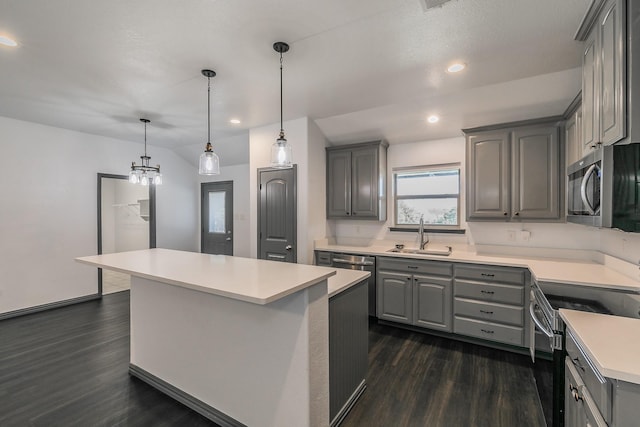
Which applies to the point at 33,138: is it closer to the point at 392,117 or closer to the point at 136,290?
the point at 136,290

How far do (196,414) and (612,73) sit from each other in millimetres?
3243

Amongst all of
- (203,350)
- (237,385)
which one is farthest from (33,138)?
(237,385)

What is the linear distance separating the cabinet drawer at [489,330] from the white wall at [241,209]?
384 centimetres

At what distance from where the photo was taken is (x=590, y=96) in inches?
72.2

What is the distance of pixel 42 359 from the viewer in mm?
2715

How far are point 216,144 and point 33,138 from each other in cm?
236

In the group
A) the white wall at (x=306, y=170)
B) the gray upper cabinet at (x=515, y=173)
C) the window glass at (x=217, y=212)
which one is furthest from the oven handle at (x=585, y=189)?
the window glass at (x=217, y=212)

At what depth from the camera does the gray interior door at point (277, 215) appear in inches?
150

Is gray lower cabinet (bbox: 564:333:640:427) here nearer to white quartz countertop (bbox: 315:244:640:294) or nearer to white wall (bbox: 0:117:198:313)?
white quartz countertop (bbox: 315:244:640:294)

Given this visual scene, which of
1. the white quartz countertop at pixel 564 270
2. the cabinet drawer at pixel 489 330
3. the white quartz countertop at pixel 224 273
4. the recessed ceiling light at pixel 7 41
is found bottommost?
the cabinet drawer at pixel 489 330

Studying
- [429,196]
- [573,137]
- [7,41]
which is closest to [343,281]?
[429,196]

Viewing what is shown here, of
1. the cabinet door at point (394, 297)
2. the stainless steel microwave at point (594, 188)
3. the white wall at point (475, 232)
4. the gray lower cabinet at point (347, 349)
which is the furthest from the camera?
the cabinet door at point (394, 297)

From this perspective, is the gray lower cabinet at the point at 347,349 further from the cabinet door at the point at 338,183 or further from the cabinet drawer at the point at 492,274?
the cabinet door at the point at 338,183

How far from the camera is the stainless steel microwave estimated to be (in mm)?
1485
